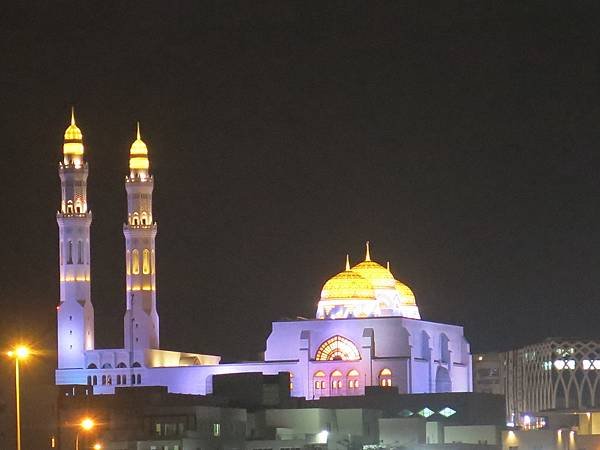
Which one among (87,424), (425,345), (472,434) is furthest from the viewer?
(425,345)

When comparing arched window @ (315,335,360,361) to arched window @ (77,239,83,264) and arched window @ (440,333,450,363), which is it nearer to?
arched window @ (440,333,450,363)

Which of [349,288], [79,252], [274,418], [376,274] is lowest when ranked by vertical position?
[274,418]

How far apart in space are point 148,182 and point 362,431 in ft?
92.6

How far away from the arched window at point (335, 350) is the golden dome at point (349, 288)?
3.24 m

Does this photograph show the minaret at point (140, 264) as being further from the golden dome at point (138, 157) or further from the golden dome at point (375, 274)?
the golden dome at point (375, 274)

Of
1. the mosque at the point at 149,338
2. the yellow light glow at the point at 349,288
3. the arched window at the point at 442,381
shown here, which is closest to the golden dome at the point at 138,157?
the mosque at the point at 149,338

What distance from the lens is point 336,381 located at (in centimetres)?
14500

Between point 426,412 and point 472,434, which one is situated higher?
point 426,412

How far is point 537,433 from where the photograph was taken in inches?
5153

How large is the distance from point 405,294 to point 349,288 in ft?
24.5

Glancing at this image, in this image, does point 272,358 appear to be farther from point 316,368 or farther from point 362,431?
point 362,431

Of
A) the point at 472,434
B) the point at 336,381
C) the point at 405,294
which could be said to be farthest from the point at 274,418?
the point at 405,294

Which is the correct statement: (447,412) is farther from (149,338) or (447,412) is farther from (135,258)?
(135,258)

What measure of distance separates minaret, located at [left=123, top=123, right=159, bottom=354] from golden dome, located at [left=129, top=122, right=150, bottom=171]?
639 mm
